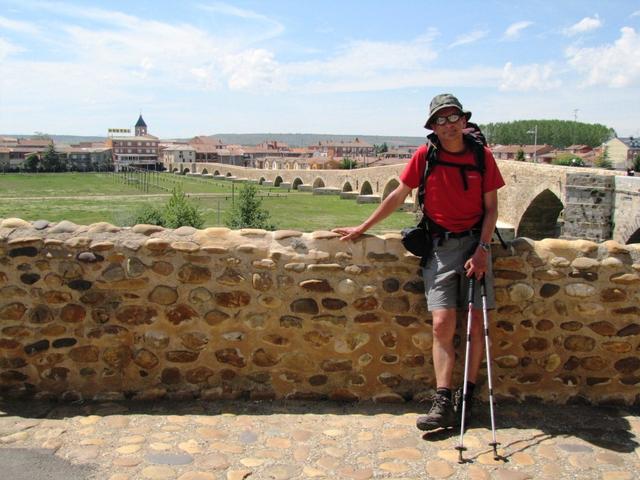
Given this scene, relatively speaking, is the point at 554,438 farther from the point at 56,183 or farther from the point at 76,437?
the point at 56,183

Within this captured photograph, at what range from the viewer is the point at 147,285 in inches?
135

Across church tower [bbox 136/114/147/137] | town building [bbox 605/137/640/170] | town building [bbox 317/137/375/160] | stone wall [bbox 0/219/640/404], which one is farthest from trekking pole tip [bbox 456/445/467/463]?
church tower [bbox 136/114/147/137]

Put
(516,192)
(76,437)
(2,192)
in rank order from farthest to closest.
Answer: (2,192) < (516,192) < (76,437)

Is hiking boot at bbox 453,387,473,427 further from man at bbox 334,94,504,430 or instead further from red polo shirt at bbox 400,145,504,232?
red polo shirt at bbox 400,145,504,232

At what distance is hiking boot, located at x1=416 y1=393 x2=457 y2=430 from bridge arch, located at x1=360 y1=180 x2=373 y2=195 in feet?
195

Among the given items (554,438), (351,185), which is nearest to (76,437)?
(554,438)

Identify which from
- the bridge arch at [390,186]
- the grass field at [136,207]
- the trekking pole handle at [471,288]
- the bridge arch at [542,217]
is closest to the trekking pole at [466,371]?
the trekking pole handle at [471,288]

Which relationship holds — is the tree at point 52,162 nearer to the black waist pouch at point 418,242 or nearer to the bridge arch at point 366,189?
the bridge arch at point 366,189

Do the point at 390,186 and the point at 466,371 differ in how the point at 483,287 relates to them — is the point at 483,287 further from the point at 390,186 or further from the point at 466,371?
the point at 390,186

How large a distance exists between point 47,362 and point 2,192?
222ft

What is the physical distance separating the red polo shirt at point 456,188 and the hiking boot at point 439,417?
33.9 inches

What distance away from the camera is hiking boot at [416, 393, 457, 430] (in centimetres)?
303

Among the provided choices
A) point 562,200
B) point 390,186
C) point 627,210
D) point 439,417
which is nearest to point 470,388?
point 439,417

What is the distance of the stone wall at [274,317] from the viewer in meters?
3.40
